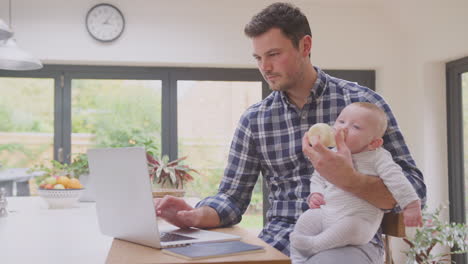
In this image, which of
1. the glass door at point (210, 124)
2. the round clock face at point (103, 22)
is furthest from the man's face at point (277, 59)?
the glass door at point (210, 124)

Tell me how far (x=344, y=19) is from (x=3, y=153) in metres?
3.27

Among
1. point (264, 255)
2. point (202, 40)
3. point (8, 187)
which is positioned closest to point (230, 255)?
point (264, 255)

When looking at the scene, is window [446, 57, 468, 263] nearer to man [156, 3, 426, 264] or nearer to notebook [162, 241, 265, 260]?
man [156, 3, 426, 264]

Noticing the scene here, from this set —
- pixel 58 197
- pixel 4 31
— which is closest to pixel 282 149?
pixel 4 31

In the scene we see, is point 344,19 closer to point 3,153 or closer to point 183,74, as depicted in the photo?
point 183,74

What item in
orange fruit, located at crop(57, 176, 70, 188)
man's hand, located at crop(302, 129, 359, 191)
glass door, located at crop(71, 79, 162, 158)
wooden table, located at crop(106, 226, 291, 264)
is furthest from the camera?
glass door, located at crop(71, 79, 162, 158)

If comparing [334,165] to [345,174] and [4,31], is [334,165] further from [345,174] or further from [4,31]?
[4,31]

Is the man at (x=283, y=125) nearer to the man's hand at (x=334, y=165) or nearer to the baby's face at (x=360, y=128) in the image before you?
the baby's face at (x=360, y=128)

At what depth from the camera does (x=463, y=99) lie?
14.9ft

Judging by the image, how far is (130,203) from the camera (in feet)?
3.90

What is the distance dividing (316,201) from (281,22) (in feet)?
1.99

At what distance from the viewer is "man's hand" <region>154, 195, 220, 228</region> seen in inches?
56.8

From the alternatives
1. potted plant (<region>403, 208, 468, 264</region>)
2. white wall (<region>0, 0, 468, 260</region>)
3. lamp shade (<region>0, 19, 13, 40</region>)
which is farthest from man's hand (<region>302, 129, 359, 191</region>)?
white wall (<region>0, 0, 468, 260</region>)

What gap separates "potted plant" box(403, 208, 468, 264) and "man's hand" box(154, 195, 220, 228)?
3180 millimetres
